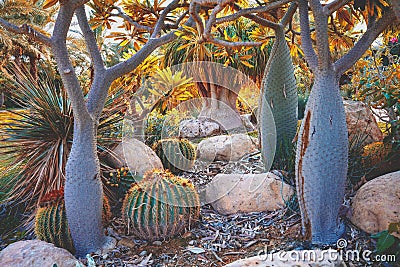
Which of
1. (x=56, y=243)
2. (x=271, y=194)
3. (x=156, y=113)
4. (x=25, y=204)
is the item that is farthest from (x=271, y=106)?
(x=156, y=113)

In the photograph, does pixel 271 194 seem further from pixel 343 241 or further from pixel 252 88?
pixel 252 88

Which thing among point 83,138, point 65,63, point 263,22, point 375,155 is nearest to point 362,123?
point 375,155

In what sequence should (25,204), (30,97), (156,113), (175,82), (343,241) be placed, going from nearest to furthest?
(343,241) → (25,204) → (30,97) → (175,82) → (156,113)

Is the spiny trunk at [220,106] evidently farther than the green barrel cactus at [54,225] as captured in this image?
Yes

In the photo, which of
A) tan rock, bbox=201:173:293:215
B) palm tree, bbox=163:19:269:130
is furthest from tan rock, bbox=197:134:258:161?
palm tree, bbox=163:19:269:130

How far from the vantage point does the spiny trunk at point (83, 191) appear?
2.62m

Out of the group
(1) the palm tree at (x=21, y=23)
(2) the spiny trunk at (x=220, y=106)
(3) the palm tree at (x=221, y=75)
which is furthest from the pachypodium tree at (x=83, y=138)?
(1) the palm tree at (x=21, y=23)

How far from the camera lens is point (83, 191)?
262cm

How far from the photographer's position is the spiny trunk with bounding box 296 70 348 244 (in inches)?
92.3

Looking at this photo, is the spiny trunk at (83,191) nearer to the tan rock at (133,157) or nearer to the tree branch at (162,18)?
the tree branch at (162,18)

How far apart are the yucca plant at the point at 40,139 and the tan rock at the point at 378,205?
2296 mm

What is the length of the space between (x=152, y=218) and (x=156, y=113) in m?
3.60

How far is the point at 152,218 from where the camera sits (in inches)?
111

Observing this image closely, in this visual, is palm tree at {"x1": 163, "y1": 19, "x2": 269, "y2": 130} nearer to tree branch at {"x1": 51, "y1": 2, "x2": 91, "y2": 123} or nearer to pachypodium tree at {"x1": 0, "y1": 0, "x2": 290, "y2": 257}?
pachypodium tree at {"x1": 0, "y1": 0, "x2": 290, "y2": 257}
